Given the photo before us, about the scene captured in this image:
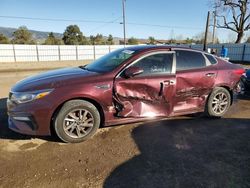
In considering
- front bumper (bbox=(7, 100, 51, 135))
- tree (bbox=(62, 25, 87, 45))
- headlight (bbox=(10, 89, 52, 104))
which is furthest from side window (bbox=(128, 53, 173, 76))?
tree (bbox=(62, 25, 87, 45))

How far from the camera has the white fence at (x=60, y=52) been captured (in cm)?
2502

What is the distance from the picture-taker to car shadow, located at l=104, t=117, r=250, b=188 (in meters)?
2.78

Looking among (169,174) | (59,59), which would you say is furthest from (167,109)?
(59,59)

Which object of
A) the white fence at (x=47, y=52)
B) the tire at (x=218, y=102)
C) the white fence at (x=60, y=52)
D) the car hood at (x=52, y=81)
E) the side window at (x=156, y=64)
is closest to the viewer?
the car hood at (x=52, y=81)

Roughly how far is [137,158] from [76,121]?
3.96 feet

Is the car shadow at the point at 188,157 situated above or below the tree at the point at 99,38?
below

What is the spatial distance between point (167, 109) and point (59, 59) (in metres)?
29.4

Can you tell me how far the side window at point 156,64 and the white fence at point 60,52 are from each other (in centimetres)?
Answer: 2319

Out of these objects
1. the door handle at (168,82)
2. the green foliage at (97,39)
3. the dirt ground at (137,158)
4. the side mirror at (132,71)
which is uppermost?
the green foliage at (97,39)

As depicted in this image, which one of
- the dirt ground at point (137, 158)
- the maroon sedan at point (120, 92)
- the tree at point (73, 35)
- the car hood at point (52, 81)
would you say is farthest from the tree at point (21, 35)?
the maroon sedan at point (120, 92)

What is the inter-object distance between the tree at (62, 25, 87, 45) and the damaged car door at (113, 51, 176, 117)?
176ft

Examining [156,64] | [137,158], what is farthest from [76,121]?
[156,64]

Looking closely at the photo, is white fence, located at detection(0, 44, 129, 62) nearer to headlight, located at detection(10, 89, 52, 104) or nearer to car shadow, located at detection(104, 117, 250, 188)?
headlight, located at detection(10, 89, 52, 104)

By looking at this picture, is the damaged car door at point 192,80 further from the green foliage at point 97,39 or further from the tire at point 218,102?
the green foliage at point 97,39
